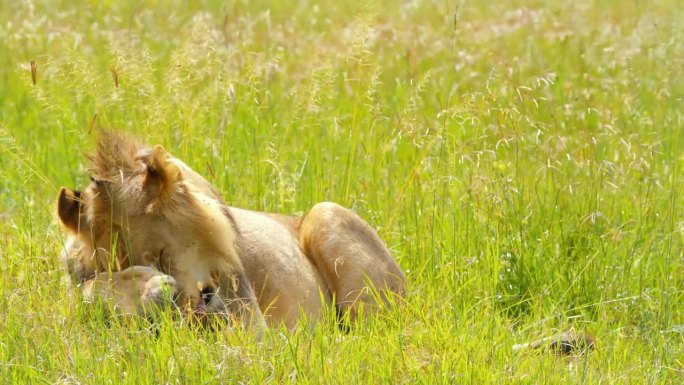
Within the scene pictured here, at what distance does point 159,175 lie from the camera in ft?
16.4

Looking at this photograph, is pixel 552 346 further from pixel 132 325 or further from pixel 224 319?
pixel 132 325

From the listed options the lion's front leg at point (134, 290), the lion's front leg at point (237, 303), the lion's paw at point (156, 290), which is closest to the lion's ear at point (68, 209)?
the lion's front leg at point (134, 290)

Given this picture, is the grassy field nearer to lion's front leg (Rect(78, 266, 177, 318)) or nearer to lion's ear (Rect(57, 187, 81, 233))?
lion's front leg (Rect(78, 266, 177, 318))

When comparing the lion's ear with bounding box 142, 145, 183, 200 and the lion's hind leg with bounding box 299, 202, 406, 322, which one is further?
the lion's hind leg with bounding box 299, 202, 406, 322

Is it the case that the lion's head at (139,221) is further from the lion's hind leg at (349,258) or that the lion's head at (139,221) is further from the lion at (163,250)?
the lion's hind leg at (349,258)

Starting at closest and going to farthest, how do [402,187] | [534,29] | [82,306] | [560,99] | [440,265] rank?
[82,306] < [440,265] < [402,187] < [560,99] < [534,29]

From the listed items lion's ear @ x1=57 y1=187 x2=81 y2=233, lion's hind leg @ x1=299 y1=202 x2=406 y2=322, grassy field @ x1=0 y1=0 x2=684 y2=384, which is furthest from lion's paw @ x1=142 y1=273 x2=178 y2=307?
lion's hind leg @ x1=299 y1=202 x2=406 y2=322

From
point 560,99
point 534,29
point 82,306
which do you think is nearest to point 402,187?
point 82,306

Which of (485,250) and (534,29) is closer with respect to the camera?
(485,250)

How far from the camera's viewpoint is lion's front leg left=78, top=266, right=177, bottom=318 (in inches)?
188

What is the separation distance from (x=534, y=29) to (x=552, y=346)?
838 centimetres

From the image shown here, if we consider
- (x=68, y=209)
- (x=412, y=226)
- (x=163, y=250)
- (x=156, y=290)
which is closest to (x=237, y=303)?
(x=163, y=250)

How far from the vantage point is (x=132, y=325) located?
480cm

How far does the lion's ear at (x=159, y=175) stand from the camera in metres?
4.98
